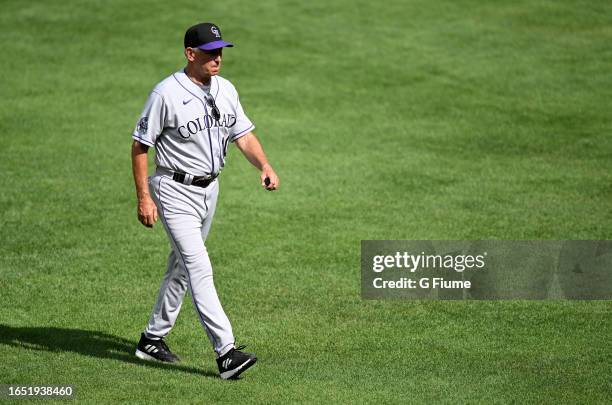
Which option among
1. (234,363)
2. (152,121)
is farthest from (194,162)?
(234,363)

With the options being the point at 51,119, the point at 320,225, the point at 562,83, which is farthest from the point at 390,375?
the point at 562,83

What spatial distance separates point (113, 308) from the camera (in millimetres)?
8398

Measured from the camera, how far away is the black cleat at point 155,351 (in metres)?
7.09

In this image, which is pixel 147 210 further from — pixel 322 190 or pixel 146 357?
pixel 322 190

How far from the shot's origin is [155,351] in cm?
711

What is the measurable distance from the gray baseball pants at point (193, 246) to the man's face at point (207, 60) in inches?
30.6

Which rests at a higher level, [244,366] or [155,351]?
[244,366]

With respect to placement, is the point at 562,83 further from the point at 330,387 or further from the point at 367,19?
the point at 330,387

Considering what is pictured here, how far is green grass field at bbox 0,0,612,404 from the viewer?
22.9ft

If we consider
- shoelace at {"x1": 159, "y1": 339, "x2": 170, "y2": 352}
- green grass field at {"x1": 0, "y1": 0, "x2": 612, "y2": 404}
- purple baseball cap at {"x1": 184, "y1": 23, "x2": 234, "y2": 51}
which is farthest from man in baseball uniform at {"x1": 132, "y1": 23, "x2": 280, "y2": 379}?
shoelace at {"x1": 159, "y1": 339, "x2": 170, "y2": 352}

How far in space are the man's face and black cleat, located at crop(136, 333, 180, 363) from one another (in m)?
1.98

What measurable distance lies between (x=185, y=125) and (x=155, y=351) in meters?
1.68

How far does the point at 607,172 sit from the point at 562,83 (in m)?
4.16

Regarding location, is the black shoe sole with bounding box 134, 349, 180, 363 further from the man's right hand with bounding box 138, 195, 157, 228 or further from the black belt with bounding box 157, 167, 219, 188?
the black belt with bounding box 157, 167, 219, 188
